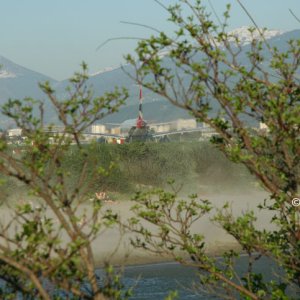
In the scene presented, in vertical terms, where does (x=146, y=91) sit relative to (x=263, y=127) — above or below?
above

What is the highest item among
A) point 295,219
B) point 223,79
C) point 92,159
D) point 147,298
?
point 223,79

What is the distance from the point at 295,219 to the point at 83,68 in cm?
222

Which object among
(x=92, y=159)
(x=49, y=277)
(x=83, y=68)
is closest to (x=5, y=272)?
(x=49, y=277)

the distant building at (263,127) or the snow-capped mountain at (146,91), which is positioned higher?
the snow-capped mountain at (146,91)

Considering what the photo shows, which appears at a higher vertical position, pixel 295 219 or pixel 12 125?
pixel 12 125

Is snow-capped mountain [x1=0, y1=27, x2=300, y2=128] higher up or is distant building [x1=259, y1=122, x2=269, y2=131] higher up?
snow-capped mountain [x1=0, y1=27, x2=300, y2=128]

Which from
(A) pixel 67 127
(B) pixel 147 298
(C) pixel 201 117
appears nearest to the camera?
(A) pixel 67 127

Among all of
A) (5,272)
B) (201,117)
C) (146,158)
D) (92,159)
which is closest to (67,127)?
(92,159)

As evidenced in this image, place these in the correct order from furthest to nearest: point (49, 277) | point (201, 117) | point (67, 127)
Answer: point (201, 117), point (67, 127), point (49, 277)

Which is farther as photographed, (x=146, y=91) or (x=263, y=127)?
(x=146, y=91)

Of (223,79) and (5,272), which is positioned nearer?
(5,272)

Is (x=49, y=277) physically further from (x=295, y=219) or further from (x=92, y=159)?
(x=295, y=219)

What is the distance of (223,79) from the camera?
770 centimetres

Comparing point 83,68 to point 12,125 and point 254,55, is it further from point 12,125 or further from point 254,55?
point 254,55
